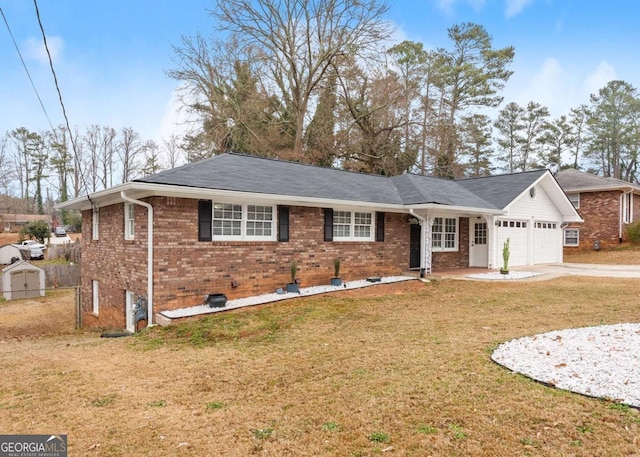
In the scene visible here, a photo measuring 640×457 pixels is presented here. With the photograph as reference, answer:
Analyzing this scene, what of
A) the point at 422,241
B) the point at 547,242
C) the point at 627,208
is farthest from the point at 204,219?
the point at 627,208

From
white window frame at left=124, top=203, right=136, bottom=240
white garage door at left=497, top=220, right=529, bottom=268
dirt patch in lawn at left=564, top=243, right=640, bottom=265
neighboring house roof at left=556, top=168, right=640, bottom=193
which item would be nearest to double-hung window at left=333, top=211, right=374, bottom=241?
white window frame at left=124, top=203, right=136, bottom=240

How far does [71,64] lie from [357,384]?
15.2 metres

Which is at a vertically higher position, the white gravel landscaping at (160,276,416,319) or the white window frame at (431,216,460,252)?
the white window frame at (431,216,460,252)

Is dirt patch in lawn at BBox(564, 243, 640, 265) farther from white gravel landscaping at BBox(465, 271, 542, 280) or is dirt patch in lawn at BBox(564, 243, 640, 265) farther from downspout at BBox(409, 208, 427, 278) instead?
downspout at BBox(409, 208, 427, 278)

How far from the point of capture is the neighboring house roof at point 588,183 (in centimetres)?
2283

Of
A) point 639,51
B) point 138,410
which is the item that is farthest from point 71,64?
point 639,51

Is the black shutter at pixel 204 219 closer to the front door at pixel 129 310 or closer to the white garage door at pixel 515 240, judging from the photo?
the front door at pixel 129 310

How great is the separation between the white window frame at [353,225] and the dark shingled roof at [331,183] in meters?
0.55

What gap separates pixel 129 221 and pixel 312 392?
7.75 meters

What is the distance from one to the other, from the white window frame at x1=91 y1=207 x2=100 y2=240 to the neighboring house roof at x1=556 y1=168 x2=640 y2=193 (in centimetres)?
2561

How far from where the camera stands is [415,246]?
49.9ft

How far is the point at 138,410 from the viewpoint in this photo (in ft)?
13.4

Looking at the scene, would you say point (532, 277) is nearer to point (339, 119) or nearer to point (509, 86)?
point (339, 119)

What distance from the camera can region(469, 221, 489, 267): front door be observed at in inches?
644
